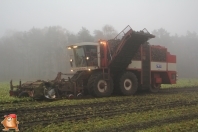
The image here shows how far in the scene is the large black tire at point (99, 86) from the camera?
50.0 ft

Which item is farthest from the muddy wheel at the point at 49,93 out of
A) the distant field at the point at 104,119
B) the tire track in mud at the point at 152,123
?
the tire track in mud at the point at 152,123

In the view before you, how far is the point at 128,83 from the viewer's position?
56.0ft

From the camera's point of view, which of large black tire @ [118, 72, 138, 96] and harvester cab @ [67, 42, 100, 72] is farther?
large black tire @ [118, 72, 138, 96]

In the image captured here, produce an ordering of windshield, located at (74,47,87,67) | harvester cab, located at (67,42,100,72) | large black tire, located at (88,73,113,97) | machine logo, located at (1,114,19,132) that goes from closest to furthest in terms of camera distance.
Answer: machine logo, located at (1,114,19,132) < large black tire, located at (88,73,113,97) < harvester cab, located at (67,42,100,72) < windshield, located at (74,47,87,67)

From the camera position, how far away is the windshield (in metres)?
16.6

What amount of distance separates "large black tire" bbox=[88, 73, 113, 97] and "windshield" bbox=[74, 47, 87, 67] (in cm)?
144

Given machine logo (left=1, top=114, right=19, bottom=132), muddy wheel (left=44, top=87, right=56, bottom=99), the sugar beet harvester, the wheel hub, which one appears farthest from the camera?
the wheel hub

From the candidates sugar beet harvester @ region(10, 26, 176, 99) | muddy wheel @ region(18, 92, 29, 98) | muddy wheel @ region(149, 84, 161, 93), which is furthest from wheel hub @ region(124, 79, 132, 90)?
muddy wheel @ region(18, 92, 29, 98)

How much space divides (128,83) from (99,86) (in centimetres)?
→ 247

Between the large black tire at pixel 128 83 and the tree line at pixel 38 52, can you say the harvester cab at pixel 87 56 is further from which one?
the tree line at pixel 38 52

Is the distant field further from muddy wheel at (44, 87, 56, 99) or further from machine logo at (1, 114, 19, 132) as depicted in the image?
muddy wheel at (44, 87, 56, 99)

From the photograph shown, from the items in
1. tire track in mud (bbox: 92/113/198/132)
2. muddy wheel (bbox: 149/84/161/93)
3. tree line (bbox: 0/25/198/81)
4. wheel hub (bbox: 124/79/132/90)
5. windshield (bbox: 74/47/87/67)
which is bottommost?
tire track in mud (bbox: 92/113/198/132)

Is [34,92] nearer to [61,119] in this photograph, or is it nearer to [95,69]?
[95,69]

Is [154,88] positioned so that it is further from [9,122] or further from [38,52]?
[38,52]
